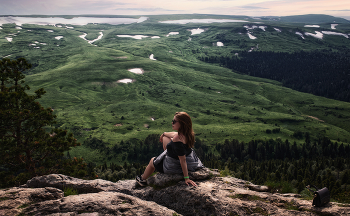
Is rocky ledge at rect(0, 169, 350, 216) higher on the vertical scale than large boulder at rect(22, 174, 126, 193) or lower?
higher

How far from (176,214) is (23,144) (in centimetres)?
2900

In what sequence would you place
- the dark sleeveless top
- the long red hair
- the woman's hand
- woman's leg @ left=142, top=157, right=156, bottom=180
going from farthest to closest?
woman's leg @ left=142, top=157, right=156, bottom=180, the woman's hand, the dark sleeveless top, the long red hair

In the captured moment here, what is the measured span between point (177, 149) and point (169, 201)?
3.06 metres

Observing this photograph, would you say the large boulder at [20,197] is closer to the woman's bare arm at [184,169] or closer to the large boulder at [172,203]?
the large boulder at [172,203]

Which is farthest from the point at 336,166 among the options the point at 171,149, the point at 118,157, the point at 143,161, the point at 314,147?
the point at 171,149

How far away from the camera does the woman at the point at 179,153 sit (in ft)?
40.8

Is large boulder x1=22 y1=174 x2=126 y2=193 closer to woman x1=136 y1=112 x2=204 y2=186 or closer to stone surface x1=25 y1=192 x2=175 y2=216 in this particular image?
woman x1=136 y1=112 x2=204 y2=186

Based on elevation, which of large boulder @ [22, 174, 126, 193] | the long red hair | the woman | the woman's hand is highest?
the long red hair

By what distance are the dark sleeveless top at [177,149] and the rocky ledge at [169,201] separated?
1.49m

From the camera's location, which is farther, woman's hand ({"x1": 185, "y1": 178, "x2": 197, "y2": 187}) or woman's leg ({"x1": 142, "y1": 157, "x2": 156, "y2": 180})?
woman's leg ({"x1": 142, "y1": 157, "x2": 156, "y2": 180})

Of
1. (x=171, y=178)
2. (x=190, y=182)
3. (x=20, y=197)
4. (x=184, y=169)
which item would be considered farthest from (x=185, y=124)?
(x=20, y=197)

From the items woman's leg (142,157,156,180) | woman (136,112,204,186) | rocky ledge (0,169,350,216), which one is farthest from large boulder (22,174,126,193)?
woman (136,112,204,186)

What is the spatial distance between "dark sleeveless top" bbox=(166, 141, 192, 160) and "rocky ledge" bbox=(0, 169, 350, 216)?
1486 millimetres

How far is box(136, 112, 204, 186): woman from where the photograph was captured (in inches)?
489
